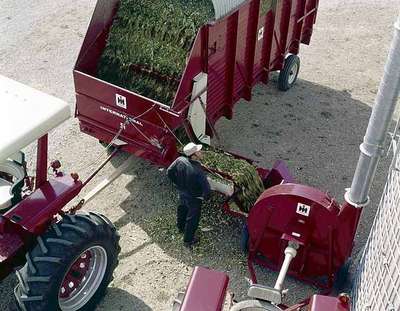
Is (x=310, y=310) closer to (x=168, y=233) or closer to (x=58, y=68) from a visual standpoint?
(x=168, y=233)

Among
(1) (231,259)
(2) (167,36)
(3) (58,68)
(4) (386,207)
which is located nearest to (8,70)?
(3) (58,68)

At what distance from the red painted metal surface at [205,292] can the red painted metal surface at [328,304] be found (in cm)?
92

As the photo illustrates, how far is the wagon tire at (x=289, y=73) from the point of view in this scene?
10.4 m

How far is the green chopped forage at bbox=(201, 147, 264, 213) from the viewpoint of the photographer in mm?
7238

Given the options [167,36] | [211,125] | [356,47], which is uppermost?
[167,36]

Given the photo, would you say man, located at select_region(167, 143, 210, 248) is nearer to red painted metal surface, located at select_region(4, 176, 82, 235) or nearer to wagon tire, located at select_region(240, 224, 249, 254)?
wagon tire, located at select_region(240, 224, 249, 254)

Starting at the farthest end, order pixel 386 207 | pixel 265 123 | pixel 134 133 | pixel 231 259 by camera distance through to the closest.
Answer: pixel 265 123, pixel 134 133, pixel 231 259, pixel 386 207

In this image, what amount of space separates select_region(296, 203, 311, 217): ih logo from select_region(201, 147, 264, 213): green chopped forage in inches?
48.9

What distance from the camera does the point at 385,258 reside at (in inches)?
177

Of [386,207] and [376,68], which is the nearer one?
[386,207]

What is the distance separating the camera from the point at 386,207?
15.7ft

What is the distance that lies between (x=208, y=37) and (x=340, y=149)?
10.8ft

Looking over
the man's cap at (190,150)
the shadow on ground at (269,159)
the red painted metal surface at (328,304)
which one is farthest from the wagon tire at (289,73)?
the red painted metal surface at (328,304)

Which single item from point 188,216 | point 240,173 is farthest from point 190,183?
point 240,173
